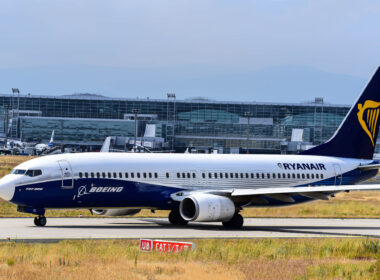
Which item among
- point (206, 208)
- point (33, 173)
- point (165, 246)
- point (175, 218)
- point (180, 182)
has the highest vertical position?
point (33, 173)

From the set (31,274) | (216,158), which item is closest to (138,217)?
(216,158)

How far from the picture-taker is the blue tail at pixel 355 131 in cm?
4828

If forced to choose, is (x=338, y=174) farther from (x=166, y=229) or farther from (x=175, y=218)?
(x=166, y=229)

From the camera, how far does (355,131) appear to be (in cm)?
4859

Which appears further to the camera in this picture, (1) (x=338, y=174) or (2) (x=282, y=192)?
(1) (x=338, y=174)

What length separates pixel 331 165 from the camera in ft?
154

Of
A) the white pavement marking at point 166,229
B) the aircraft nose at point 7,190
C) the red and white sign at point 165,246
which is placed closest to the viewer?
the red and white sign at point 165,246

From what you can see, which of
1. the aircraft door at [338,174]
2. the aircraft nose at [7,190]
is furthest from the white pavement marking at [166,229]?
the aircraft door at [338,174]

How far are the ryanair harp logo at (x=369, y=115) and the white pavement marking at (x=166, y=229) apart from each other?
594cm

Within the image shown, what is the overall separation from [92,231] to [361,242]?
481 inches

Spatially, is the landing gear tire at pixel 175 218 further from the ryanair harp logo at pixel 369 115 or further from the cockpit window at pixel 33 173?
the ryanair harp logo at pixel 369 115

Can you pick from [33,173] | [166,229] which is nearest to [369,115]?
[166,229]

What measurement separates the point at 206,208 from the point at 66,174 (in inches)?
281

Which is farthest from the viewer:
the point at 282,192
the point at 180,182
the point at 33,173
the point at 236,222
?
the point at 180,182
